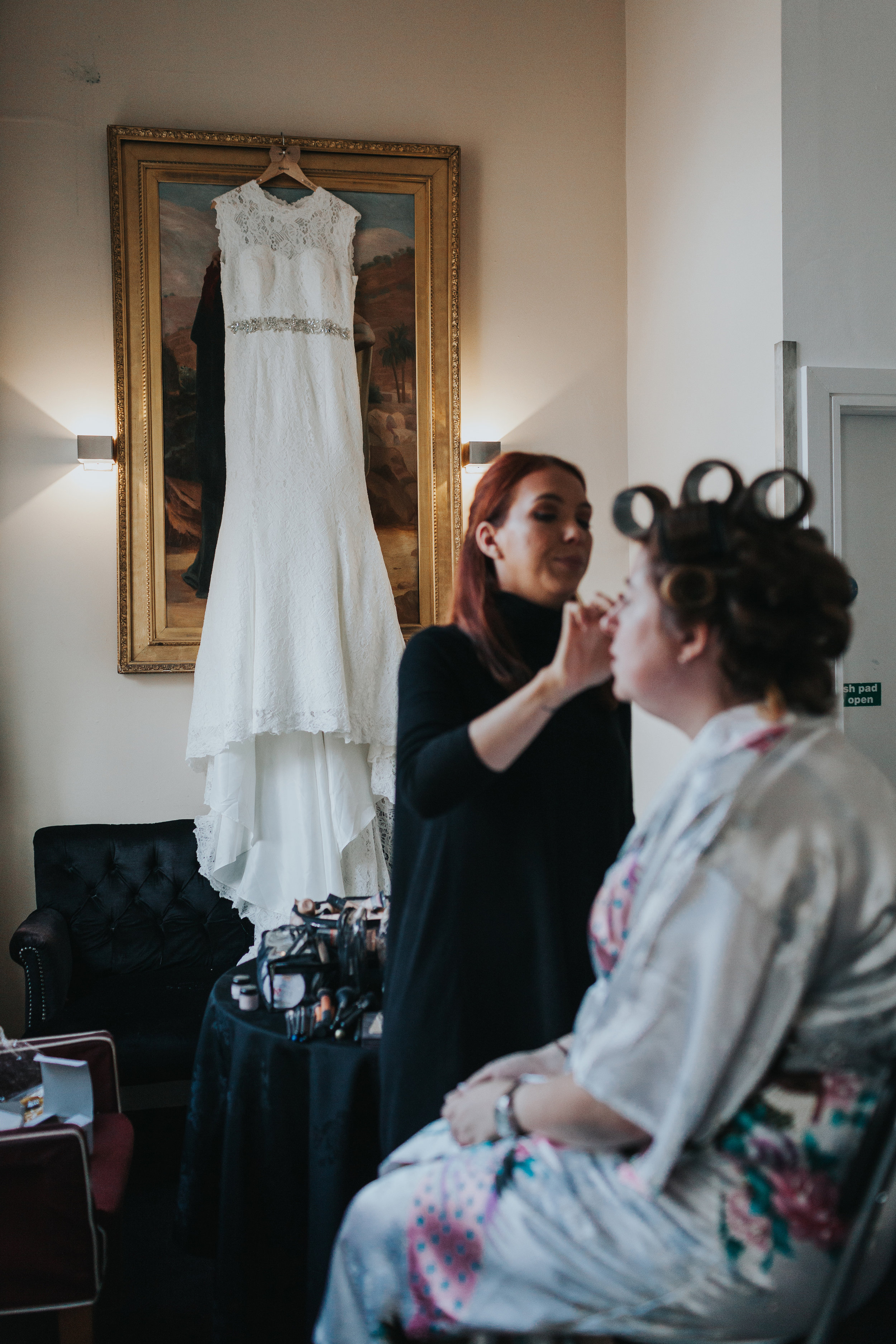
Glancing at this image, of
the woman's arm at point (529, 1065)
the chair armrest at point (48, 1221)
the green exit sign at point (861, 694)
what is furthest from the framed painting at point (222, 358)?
the woman's arm at point (529, 1065)

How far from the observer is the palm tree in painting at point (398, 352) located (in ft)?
13.1

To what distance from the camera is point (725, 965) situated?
0.93m

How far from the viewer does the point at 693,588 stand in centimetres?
108

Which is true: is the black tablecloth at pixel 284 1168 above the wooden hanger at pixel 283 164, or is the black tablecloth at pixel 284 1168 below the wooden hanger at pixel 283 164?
below

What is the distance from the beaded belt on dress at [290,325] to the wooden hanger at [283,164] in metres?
0.58

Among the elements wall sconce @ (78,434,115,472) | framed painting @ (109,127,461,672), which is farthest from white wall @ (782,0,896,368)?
wall sconce @ (78,434,115,472)

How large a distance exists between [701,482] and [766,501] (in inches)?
3.6

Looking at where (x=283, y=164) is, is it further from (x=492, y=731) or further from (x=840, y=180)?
(x=492, y=731)

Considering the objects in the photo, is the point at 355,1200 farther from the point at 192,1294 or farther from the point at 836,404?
the point at 836,404

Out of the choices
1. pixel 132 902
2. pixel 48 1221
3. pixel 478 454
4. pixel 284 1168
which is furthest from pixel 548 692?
pixel 478 454

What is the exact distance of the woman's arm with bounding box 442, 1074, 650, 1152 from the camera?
1026 mm

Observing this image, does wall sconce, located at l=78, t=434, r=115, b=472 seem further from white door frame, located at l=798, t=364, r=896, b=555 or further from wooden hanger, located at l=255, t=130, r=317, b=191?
white door frame, located at l=798, t=364, r=896, b=555

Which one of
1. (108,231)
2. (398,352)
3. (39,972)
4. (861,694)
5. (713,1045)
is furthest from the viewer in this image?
(398,352)

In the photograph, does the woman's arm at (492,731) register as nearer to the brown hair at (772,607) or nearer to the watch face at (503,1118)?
the brown hair at (772,607)
